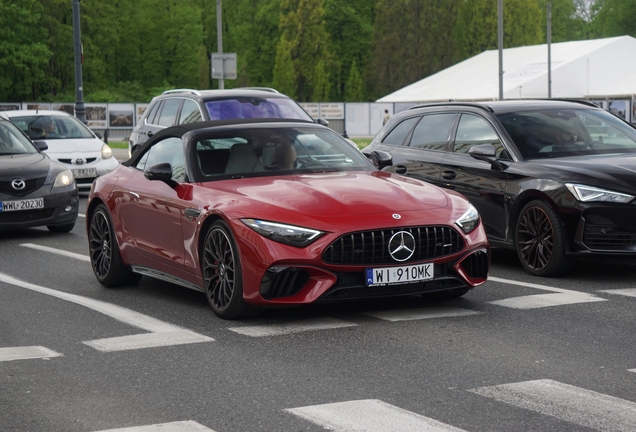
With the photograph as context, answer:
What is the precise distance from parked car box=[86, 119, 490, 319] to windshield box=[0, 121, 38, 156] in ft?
20.5

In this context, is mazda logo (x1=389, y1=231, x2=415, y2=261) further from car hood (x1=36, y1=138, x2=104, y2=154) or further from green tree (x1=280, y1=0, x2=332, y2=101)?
green tree (x1=280, y1=0, x2=332, y2=101)

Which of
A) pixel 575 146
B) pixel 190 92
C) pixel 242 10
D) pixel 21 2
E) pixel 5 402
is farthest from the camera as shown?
pixel 242 10

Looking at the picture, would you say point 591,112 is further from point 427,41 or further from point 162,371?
point 427,41

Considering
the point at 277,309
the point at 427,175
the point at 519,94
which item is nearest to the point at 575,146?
the point at 427,175

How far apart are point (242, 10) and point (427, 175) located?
104581 mm

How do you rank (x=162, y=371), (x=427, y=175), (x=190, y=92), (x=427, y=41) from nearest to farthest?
1. (x=162, y=371)
2. (x=427, y=175)
3. (x=190, y=92)
4. (x=427, y=41)

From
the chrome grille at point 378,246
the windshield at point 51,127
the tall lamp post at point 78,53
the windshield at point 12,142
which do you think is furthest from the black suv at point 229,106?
the tall lamp post at point 78,53

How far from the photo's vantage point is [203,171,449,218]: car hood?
27.2 ft

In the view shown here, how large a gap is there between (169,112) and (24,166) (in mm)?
5023

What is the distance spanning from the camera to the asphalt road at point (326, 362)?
566cm

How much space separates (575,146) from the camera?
448 inches

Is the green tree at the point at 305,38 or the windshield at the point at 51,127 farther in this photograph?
the green tree at the point at 305,38

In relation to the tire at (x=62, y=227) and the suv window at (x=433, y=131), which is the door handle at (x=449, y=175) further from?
the tire at (x=62, y=227)

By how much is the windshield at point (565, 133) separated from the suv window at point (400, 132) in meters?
1.58
